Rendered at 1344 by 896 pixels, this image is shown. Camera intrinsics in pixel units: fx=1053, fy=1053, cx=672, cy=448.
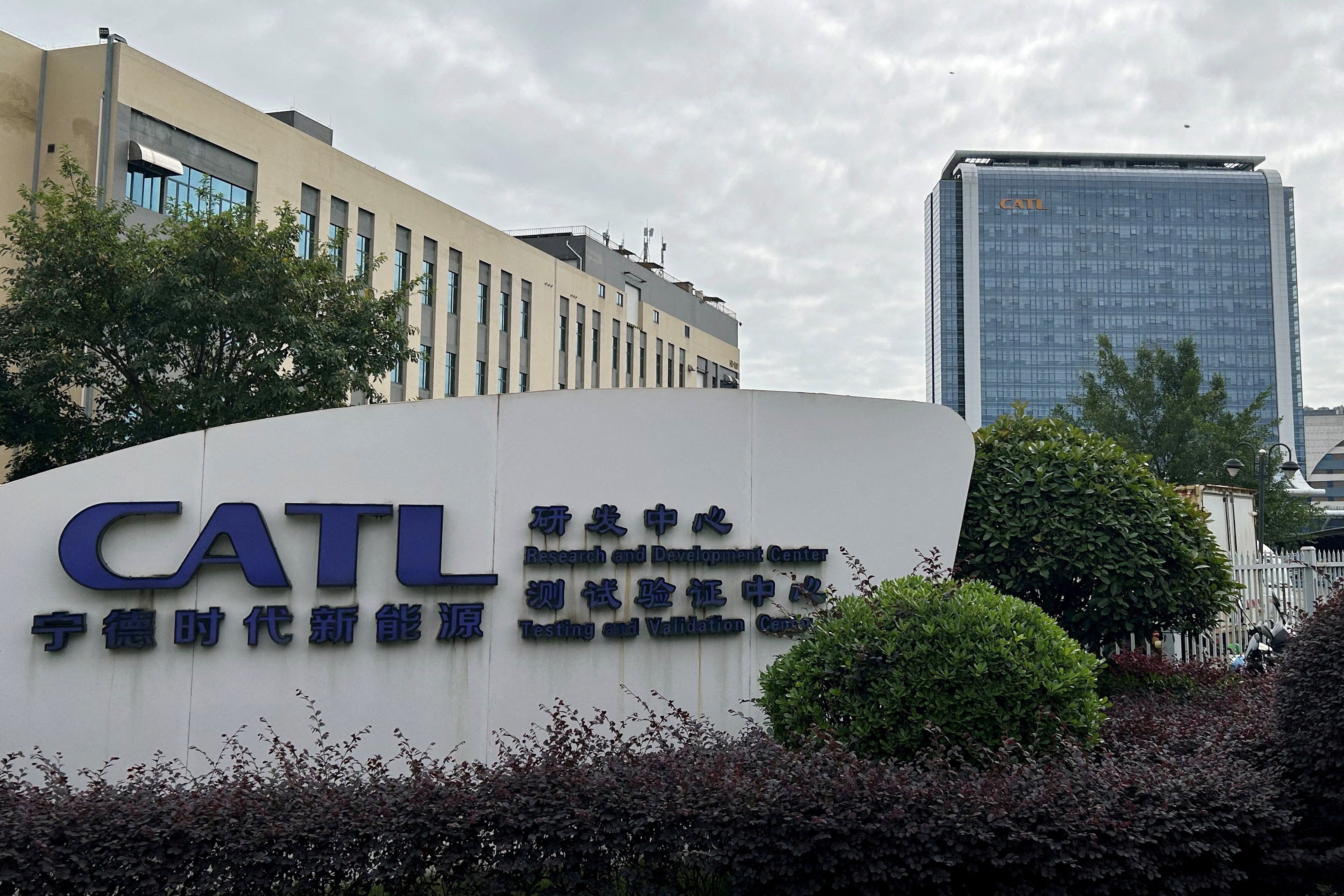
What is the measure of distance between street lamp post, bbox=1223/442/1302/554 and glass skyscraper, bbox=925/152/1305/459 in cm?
9756

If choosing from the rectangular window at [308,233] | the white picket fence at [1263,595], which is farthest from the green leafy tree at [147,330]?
the rectangular window at [308,233]

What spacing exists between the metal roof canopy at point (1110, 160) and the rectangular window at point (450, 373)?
10351 centimetres

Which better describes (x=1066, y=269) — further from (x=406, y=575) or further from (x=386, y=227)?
(x=406, y=575)

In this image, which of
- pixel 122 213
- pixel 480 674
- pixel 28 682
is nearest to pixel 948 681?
pixel 480 674

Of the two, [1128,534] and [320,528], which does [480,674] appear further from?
[1128,534]

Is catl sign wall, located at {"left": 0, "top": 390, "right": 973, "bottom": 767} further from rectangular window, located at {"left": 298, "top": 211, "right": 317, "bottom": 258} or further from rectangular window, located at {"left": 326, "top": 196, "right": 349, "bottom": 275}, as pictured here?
rectangular window, located at {"left": 326, "top": 196, "right": 349, "bottom": 275}

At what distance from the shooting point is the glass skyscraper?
414 feet

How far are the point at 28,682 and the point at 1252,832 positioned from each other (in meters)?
8.40

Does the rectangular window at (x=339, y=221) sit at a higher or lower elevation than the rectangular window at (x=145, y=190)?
higher

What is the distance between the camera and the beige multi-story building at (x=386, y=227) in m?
27.5

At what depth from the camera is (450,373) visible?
142ft

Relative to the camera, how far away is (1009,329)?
127 meters

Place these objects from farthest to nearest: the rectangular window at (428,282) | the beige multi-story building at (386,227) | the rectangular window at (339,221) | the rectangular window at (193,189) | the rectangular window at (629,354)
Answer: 1. the rectangular window at (629,354)
2. the rectangular window at (428,282)
3. the rectangular window at (339,221)
4. the rectangular window at (193,189)
5. the beige multi-story building at (386,227)

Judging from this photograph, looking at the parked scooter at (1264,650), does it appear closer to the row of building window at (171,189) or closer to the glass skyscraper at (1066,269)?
the row of building window at (171,189)
